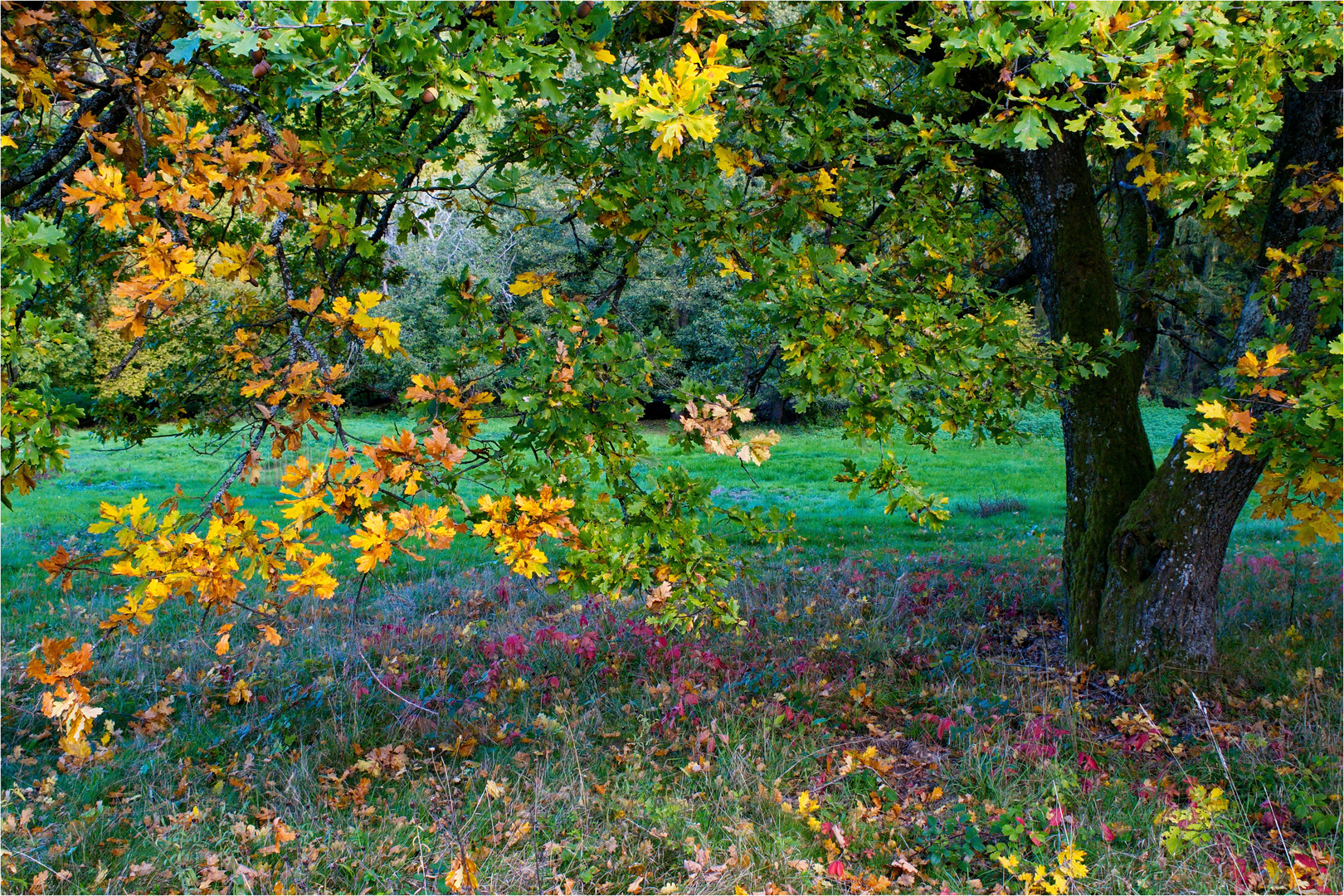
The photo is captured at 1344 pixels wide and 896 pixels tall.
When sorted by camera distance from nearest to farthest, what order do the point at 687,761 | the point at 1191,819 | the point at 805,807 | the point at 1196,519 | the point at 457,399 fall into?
the point at 457,399, the point at 1191,819, the point at 805,807, the point at 687,761, the point at 1196,519

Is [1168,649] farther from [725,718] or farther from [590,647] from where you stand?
[590,647]

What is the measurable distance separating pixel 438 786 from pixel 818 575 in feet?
16.1

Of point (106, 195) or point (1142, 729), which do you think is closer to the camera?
point (106, 195)

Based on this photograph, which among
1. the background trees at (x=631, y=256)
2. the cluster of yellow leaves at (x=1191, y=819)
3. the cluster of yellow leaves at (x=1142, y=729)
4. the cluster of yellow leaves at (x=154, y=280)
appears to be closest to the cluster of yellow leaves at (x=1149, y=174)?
the background trees at (x=631, y=256)

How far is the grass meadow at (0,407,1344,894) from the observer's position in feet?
12.2

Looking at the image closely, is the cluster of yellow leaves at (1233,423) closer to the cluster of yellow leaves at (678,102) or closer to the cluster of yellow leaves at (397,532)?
the cluster of yellow leaves at (678,102)

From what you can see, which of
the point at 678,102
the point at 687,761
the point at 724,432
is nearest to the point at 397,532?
the point at 724,432

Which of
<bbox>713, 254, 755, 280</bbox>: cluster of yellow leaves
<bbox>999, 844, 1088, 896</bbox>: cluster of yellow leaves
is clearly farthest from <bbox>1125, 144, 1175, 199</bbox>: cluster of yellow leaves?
<bbox>999, 844, 1088, 896</bbox>: cluster of yellow leaves

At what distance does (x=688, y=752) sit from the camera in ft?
15.7

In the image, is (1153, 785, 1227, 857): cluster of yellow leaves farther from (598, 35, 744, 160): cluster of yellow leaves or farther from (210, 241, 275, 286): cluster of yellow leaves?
(210, 241, 275, 286): cluster of yellow leaves

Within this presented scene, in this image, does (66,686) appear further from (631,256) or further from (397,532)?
(631,256)

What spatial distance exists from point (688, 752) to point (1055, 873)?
6.51ft

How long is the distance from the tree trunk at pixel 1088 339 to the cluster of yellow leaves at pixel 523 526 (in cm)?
445

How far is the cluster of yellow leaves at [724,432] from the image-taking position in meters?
2.63
